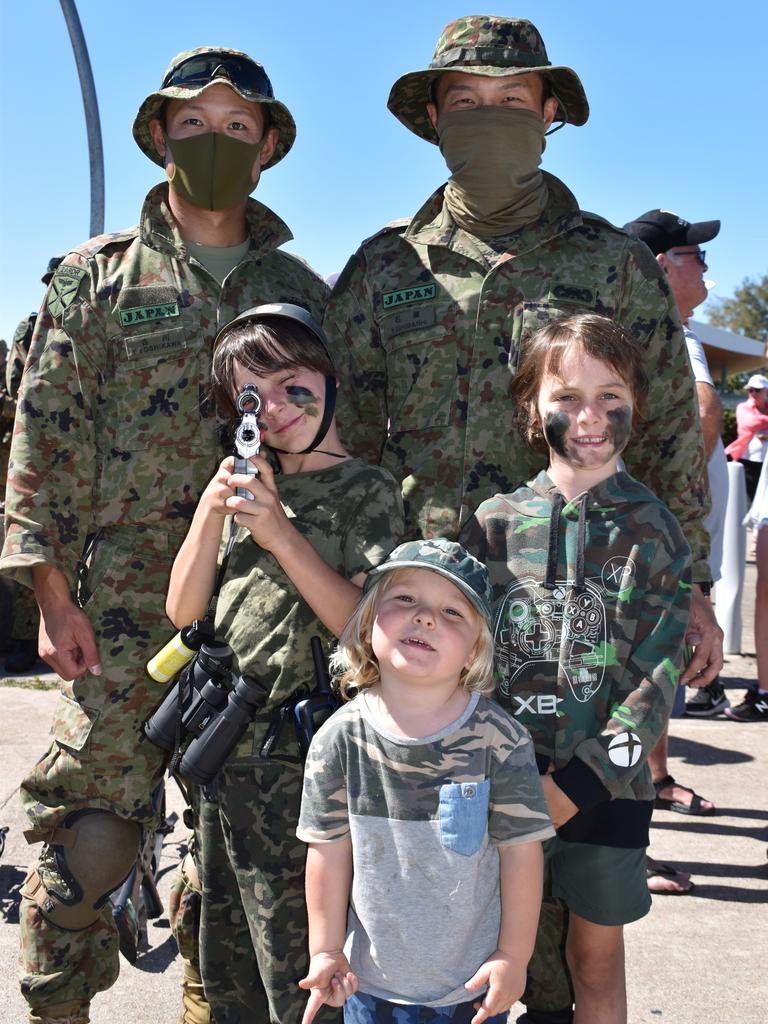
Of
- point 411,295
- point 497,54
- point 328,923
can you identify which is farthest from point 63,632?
point 497,54

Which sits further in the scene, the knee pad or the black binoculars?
the knee pad

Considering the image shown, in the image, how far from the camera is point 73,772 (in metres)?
2.92

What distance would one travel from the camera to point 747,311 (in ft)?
228

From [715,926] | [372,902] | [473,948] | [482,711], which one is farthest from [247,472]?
[715,926]

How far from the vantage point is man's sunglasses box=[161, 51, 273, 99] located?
3.01 m

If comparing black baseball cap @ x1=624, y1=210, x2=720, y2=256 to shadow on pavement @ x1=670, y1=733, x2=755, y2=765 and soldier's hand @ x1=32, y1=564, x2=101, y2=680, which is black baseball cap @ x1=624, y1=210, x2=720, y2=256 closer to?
shadow on pavement @ x1=670, y1=733, x2=755, y2=765

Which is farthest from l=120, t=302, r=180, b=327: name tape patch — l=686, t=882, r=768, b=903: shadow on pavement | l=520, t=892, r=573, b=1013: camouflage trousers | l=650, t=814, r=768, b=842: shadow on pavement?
l=650, t=814, r=768, b=842: shadow on pavement

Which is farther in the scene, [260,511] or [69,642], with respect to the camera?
[69,642]

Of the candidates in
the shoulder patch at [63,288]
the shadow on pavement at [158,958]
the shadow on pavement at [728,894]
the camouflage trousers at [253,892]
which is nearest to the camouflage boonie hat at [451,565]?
the camouflage trousers at [253,892]

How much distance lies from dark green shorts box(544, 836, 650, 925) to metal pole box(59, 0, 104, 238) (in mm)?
7267

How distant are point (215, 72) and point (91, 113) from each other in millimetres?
6541

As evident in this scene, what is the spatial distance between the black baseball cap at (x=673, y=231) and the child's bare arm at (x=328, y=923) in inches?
158

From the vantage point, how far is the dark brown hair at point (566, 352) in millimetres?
2475

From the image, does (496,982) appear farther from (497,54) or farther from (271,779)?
(497,54)
